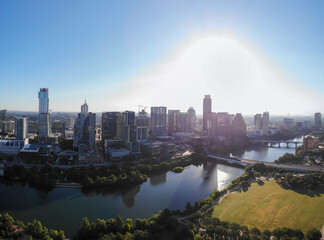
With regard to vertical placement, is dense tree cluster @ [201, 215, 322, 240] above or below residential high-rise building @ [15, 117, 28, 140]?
below

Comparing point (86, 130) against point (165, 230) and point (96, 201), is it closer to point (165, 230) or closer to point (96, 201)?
point (96, 201)

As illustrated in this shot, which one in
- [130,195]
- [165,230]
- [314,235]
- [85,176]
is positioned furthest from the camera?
[85,176]

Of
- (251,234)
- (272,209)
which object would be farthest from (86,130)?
(251,234)

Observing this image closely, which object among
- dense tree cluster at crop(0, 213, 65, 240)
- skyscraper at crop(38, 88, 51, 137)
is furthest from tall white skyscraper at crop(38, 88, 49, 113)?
dense tree cluster at crop(0, 213, 65, 240)

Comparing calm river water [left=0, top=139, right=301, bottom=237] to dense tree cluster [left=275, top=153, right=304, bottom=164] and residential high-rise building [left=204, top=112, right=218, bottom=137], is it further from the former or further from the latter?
residential high-rise building [left=204, top=112, right=218, bottom=137]

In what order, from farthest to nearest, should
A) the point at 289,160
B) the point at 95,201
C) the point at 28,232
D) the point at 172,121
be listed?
the point at 172,121 → the point at 289,160 → the point at 95,201 → the point at 28,232

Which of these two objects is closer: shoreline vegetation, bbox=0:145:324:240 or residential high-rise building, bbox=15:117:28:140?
shoreline vegetation, bbox=0:145:324:240

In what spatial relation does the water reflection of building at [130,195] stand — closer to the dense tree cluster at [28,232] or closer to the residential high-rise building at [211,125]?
the dense tree cluster at [28,232]

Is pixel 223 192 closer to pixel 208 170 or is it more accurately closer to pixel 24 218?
pixel 208 170
